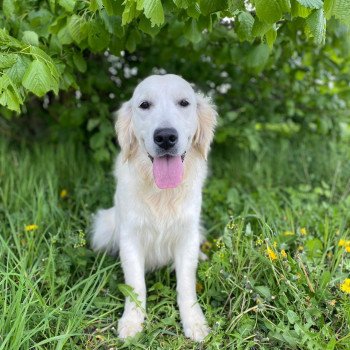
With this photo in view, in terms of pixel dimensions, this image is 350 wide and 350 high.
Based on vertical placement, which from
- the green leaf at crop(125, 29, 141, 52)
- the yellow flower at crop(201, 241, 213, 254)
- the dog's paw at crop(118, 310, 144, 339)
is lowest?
the yellow flower at crop(201, 241, 213, 254)

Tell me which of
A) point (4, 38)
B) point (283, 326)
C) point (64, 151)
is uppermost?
point (4, 38)

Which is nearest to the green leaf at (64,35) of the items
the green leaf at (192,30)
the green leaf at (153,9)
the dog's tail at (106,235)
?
the green leaf at (192,30)

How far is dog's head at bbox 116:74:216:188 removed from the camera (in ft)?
7.34

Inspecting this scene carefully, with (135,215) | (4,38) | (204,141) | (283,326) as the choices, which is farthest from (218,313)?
(4,38)

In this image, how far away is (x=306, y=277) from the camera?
2.29 metres

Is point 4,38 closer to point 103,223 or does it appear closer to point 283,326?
point 103,223

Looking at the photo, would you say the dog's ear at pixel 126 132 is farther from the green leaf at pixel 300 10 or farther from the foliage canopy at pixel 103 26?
the green leaf at pixel 300 10

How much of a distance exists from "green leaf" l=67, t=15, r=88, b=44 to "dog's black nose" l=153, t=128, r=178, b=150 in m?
0.63

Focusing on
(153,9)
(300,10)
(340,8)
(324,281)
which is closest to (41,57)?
(153,9)

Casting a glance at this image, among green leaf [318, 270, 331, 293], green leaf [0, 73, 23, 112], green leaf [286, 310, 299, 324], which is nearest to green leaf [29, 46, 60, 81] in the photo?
green leaf [0, 73, 23, 112]

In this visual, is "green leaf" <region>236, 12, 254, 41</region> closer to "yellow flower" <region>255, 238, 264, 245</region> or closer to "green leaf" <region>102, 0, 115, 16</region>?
"green leaf" <region>102, 0, 115, 16</region>

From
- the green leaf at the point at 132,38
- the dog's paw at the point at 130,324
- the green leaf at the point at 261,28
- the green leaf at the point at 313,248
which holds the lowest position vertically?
the dog's paw at the point at 130,324

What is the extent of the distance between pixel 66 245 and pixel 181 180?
880 mm

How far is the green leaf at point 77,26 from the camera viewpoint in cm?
223
